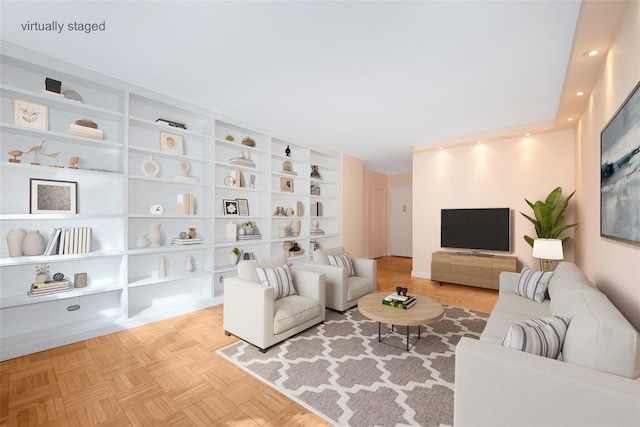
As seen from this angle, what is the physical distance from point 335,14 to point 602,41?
2102mm

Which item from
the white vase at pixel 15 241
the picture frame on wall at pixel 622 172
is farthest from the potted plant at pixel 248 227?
the picture frame on wall at pixel 622 172

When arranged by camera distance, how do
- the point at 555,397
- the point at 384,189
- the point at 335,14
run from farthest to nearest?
1. the point at 384,189
2. the point at 335,14
3. the point at 555,397

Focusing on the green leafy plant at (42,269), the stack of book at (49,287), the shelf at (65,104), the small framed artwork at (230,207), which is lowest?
the stack of book at (49,287)

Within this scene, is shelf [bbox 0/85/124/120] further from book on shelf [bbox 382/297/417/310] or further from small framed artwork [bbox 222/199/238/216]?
book on shelf [bbox 382/297/417/310]

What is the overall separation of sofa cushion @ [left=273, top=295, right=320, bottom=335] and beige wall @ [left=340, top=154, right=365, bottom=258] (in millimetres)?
3318

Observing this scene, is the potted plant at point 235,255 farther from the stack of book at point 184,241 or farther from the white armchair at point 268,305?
the white armchair at point 268,305

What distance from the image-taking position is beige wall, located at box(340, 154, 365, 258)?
244 inches

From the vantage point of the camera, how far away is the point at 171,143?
3602 mm

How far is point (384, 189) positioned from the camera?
8641 millimetres

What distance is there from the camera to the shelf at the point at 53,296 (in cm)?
236

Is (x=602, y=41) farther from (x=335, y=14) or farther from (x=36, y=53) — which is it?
(x=36, y=53)

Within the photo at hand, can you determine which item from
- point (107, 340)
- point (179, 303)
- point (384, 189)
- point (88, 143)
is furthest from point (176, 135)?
point (384, 189)

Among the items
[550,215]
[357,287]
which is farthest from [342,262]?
[550,215]

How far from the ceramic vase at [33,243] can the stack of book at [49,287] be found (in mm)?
310
